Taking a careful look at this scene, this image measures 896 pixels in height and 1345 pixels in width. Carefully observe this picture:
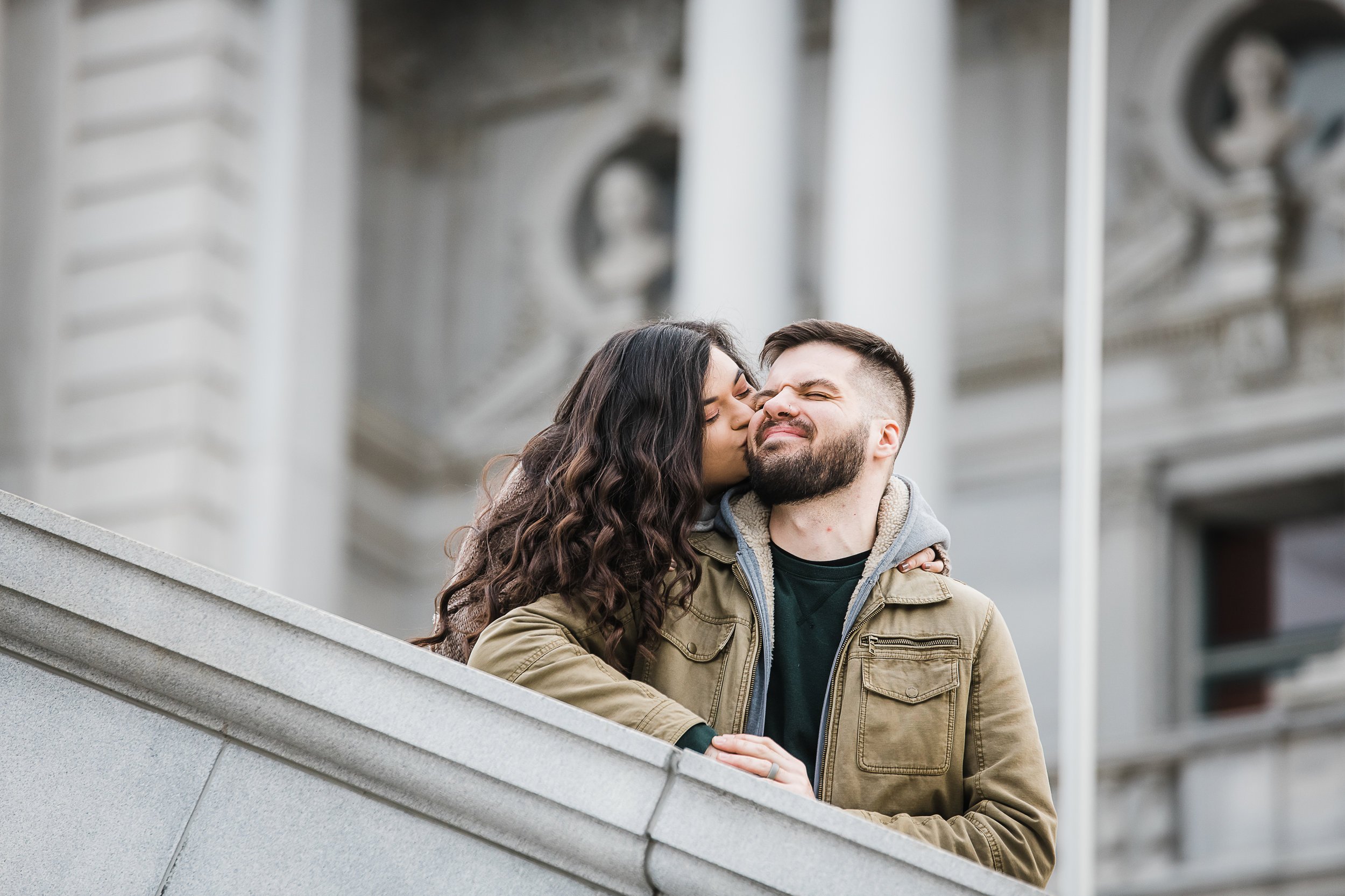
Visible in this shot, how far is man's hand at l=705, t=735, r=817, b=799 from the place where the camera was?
4500 millimetres

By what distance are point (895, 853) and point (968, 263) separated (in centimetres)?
1501

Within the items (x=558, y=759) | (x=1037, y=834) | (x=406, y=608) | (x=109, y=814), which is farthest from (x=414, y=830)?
(x=406, y=608)

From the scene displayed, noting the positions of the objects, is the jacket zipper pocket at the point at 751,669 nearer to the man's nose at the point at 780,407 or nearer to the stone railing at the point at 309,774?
the man's nose at the point at 780,407

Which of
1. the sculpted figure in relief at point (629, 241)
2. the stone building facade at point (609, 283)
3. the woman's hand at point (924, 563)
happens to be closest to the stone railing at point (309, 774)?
the woman's hand at point (924, 563)

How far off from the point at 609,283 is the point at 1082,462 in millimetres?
10593

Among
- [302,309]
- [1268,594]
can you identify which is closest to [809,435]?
[1268,594]

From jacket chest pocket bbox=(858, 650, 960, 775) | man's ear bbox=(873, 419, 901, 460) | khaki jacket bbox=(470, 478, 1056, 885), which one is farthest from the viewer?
man's ear bbox=(873, 419, 901, 460)

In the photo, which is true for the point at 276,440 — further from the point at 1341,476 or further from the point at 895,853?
the point at 895,853

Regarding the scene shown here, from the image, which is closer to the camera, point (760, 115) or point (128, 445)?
point (760, 115)

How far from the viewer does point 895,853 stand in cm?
425

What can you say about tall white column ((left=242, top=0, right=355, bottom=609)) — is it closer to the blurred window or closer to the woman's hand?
the blurred window

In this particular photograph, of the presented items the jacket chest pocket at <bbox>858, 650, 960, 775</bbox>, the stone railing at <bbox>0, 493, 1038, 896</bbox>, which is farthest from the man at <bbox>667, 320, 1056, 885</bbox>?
the stone railing at <bbox>0, 493, 1038, 896</bbox>

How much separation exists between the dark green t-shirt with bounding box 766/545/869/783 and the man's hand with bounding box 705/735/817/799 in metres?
0.32

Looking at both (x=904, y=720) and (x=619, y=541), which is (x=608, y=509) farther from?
(x=904, y=720)
